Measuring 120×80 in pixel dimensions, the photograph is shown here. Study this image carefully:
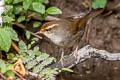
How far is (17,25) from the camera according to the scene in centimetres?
607

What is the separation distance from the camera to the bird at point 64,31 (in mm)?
4930

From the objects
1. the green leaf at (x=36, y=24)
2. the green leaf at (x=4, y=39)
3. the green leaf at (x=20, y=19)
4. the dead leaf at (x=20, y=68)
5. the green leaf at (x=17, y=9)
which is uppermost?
the green leaf at (x=17, y=9)

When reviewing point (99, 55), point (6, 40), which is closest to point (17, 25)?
point (6, 40)

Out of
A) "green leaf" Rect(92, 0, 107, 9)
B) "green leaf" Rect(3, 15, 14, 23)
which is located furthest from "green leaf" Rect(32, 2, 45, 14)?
"green leaf" Rect(92, 0, 107, 9)

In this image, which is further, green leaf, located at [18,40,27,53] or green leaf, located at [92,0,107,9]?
green leaf, located at [92,0,107,9]

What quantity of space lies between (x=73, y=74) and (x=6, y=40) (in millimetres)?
1719

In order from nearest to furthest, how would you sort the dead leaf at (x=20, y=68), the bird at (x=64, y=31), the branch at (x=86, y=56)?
the dead leaf at (x=20, y=68) → the branch at (x=86, y=56) → the bird at (x=64, y=31)

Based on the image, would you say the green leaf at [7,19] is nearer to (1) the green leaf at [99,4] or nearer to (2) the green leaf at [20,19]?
(2) the green leaf at [20,19]

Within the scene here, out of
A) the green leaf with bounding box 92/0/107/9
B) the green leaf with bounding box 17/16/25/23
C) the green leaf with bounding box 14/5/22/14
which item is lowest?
the green leaf with bounding box 17/16/25/23

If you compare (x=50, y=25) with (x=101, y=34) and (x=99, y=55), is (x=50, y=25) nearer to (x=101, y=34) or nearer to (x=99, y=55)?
(x=99, y=55)

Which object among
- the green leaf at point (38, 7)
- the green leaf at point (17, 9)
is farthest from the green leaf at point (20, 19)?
the green leaf at point (38, 7)

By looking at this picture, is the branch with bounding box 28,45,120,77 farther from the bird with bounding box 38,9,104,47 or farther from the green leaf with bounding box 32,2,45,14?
the green leaf with bounding box 32,2,45,14

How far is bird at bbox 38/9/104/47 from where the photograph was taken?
4.93 metres

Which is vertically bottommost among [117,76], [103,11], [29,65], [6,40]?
[117,76]
